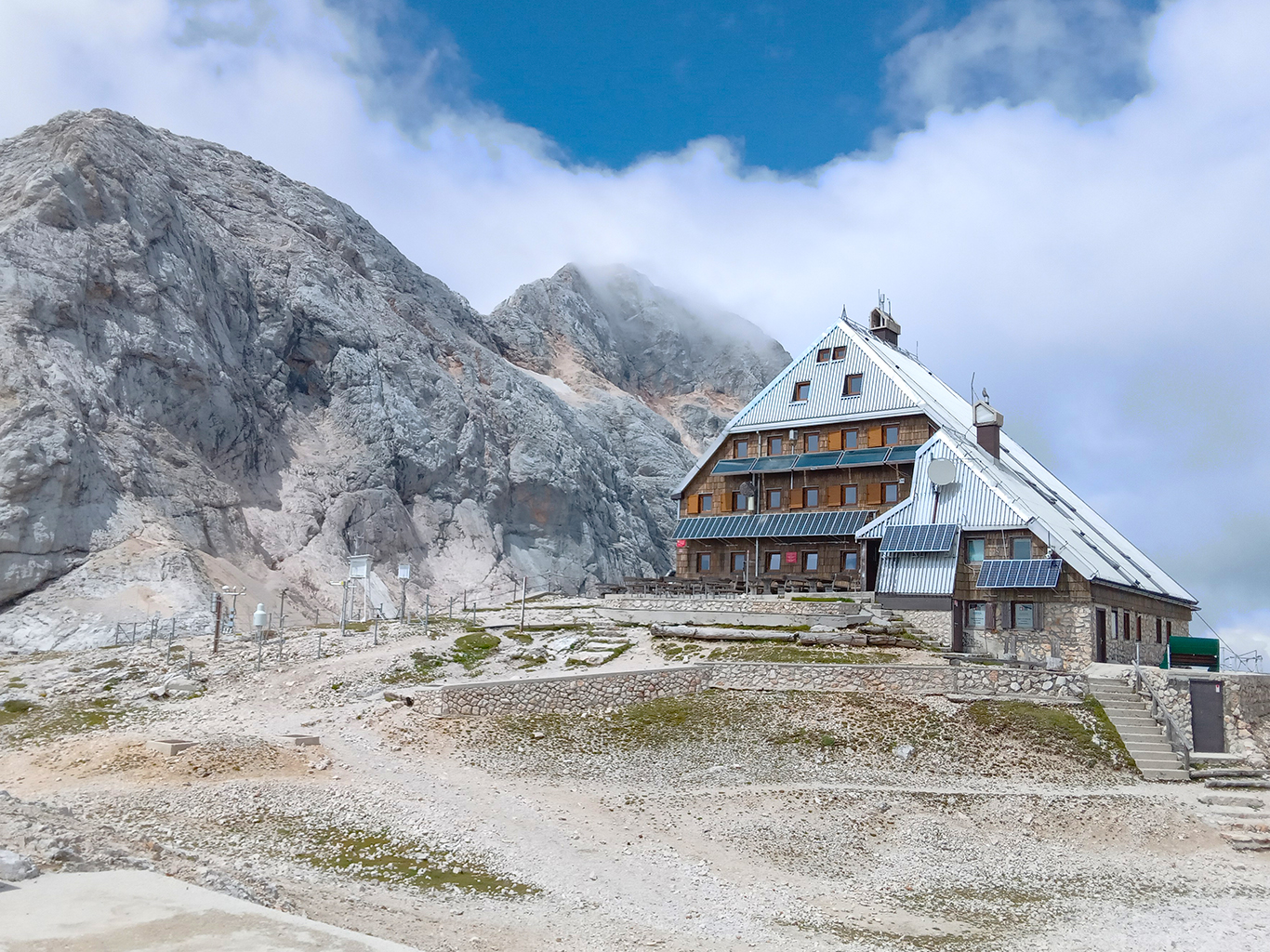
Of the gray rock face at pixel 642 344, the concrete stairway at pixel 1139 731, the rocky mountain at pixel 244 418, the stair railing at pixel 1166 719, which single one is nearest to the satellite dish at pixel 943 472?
the stair railing at pixel 1166 719

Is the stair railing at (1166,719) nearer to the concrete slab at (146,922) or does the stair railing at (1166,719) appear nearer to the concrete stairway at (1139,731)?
the concrete stairway at (1139,731)

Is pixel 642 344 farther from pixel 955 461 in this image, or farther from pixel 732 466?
pixel 955 461

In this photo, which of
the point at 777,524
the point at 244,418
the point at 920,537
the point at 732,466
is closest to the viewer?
the point at 920,537

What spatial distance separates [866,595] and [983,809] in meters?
18.7

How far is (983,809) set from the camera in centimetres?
2634

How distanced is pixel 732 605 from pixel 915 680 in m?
13.0

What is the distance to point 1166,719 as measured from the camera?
1254 inches

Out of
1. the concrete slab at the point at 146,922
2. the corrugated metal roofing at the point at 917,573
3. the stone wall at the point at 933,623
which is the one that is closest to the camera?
the concrete slab at the point at 146,922

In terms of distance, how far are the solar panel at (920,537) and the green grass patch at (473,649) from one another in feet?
Result: 60.2

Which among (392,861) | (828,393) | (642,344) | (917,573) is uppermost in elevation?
(642,344)

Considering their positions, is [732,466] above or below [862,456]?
below

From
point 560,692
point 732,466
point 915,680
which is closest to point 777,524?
point 732,466

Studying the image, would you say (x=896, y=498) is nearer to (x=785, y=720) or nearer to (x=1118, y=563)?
(x=1118, y=563)

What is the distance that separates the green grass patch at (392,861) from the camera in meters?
20.3
